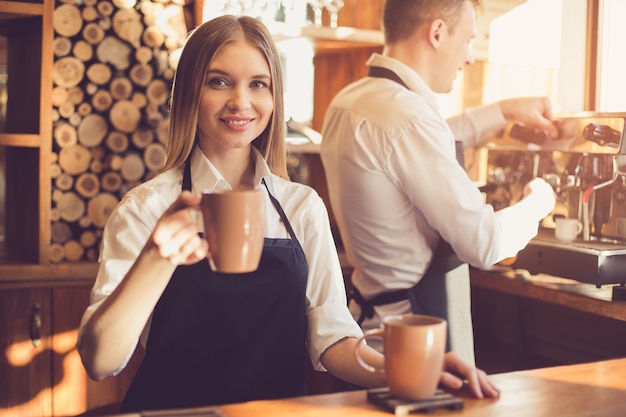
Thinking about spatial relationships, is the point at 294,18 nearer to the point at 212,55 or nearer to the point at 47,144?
the point at 47,144

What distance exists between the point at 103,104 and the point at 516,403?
7.13 feet

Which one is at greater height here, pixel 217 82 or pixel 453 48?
pixel 453 48

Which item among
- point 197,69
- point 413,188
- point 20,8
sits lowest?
point 413,188

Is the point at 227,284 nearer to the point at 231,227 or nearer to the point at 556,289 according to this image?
the point at 231,227

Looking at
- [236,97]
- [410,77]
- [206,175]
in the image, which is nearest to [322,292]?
[206,175]

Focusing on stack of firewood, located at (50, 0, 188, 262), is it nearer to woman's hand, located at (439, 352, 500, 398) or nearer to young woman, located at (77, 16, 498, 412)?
young woman, located at (77, 16, 498, 412)

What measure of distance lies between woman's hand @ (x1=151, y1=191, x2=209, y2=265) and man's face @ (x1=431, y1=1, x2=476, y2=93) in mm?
1496

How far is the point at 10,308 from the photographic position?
2816 mm

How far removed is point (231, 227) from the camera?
1.19 m

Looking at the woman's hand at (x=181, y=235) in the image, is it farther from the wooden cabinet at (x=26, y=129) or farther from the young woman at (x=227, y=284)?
the wooden cabinet at (x=26, y=129)

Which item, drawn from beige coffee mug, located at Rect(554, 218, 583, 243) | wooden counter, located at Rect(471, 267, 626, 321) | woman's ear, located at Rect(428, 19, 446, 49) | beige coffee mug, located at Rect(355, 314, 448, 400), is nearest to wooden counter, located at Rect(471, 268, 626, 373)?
wooden counter, located at Rect(471, 267, 626, 321)

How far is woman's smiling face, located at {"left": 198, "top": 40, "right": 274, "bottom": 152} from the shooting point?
5.82ft

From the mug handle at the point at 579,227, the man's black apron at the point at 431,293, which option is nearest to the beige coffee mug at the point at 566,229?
the mug handle at the point at 579,227

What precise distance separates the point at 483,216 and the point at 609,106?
1.53 m
